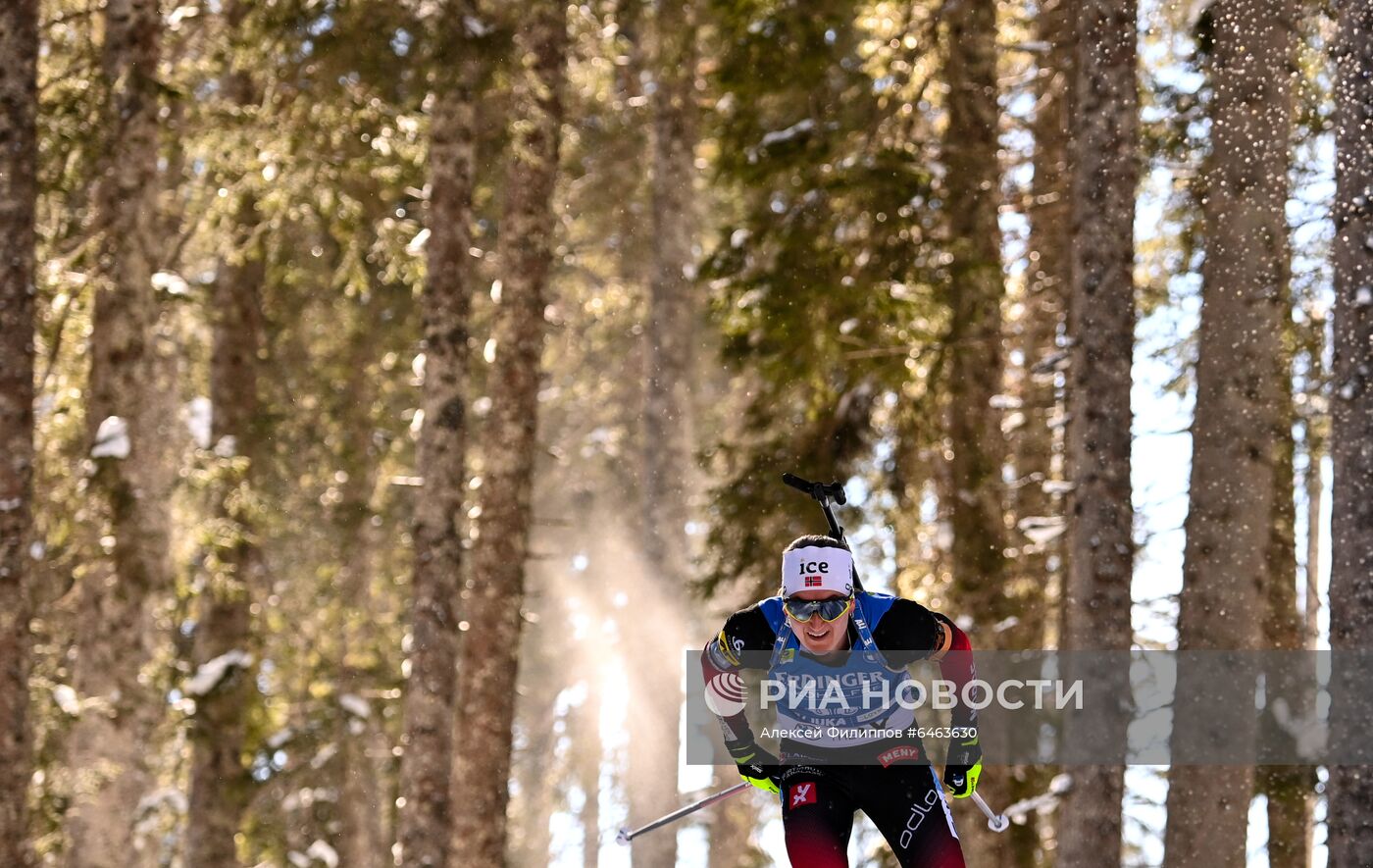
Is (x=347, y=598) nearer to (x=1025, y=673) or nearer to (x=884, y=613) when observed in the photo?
(x=1025, y=673)

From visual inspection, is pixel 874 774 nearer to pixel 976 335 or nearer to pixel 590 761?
pixel 976 335

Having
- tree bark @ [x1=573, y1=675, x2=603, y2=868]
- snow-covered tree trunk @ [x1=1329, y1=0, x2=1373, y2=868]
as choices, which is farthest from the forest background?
tree bark @ [x1=573, y1=675, x2=603, y2=868]

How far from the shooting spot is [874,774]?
6430 mm

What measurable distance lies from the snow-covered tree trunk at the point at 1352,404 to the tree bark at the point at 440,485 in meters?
6.45

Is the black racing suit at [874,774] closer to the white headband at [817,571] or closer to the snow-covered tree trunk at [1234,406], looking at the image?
the white headband at [817,571]

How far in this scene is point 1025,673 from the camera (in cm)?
1221

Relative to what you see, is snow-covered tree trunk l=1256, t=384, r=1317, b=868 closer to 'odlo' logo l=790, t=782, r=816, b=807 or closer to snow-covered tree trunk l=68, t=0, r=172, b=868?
'odlo' logo l=790, t=782, r=816, b=807

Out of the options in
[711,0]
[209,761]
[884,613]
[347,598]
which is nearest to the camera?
[884,613]

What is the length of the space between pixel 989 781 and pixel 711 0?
784 centimetres

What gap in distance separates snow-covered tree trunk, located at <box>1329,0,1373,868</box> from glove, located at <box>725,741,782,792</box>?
295 cm

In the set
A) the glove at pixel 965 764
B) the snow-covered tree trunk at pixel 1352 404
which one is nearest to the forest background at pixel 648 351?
the snow-covered tree trunk at pixel 1352 404

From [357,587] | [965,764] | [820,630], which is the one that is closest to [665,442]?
[357,587]

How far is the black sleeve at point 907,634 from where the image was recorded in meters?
6.32

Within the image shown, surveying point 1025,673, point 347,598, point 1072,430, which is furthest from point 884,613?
point 347,598
